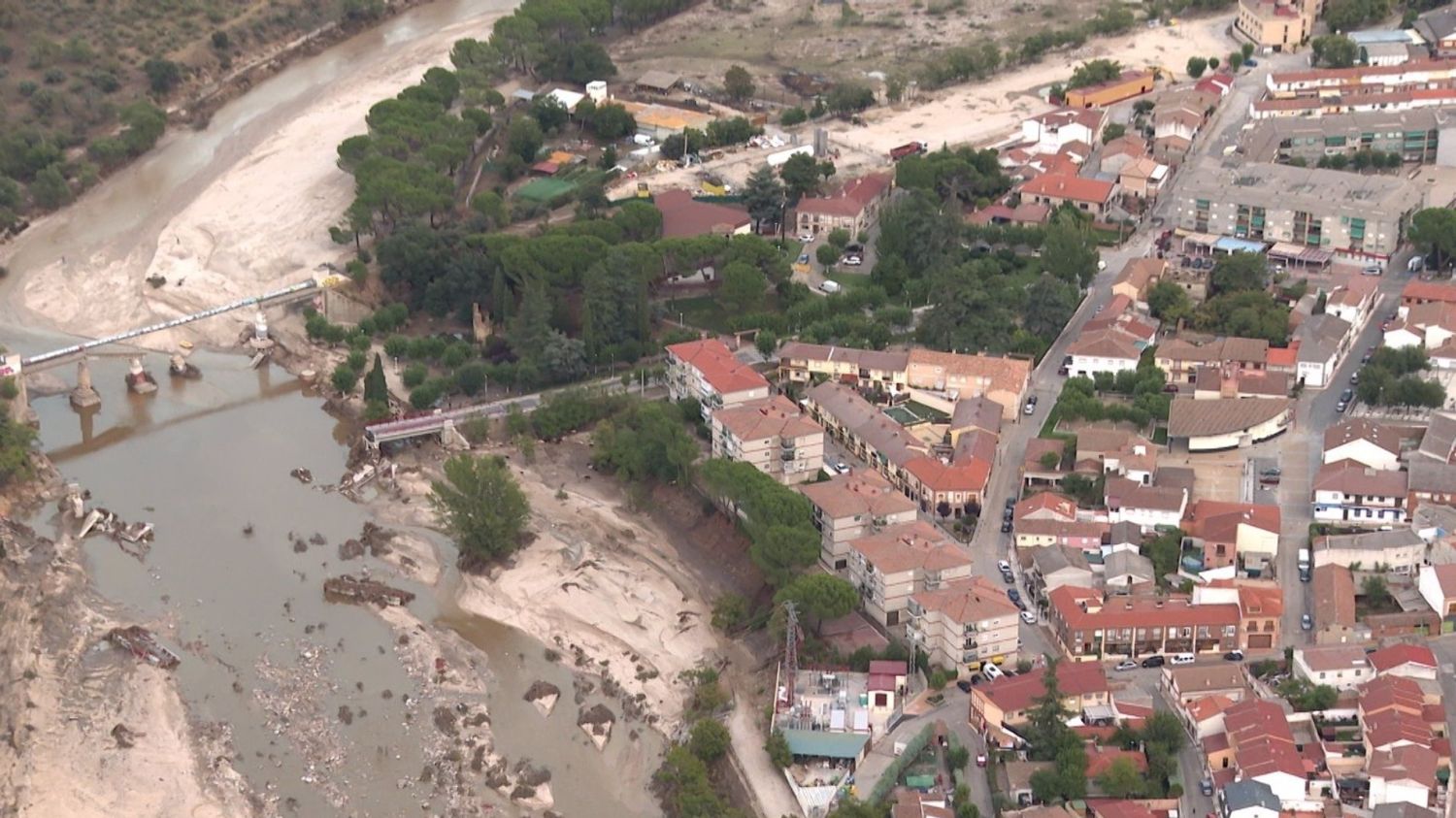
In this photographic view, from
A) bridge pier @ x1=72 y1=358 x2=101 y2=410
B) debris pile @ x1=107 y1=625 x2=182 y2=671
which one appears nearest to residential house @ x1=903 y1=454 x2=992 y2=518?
debris pile @ x1=107 y1=625 x2=182 y2=671

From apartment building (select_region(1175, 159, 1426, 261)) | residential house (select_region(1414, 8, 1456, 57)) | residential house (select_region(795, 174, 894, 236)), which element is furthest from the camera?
residential house (select_region(1414, 8, 1456, 57))

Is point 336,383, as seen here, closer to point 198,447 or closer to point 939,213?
point 198,447

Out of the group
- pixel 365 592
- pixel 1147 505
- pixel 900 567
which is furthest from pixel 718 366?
pixel 1147 505

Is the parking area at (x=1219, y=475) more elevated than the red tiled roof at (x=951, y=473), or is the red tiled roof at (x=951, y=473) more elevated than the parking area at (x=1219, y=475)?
the red tiled roof at (x=951, y=473)

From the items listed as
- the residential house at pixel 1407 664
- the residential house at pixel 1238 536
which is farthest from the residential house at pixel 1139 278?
the residential house at pixel 1407 664

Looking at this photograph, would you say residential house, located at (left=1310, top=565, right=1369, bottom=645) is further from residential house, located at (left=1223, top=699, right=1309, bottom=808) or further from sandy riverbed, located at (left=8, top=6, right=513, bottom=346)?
sandy riverbed, located at (left=8, top=6, right=513, bottom=346)

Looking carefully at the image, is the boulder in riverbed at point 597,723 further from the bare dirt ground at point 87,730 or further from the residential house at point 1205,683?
the residential house at point 1205,683

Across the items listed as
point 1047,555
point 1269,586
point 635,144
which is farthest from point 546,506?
point 635,144
